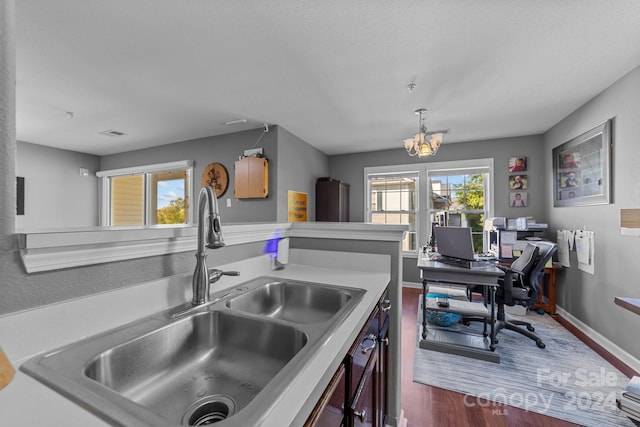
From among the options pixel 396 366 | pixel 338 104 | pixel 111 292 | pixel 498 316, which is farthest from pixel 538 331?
pixel 111 292

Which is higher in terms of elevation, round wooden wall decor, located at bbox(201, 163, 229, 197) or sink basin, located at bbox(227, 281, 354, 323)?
round wooden wall decor, located at bbox(201, 163, 229, 197)

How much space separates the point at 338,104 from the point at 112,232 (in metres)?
2.60

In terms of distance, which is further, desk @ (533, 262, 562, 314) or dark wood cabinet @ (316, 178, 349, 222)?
dark wood cabinet @ (316, 178, 349, 222)

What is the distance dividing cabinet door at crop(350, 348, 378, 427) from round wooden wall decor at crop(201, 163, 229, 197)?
344 cm

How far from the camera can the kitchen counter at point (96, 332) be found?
1.54ft

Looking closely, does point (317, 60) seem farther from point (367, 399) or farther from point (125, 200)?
point (125, 200)

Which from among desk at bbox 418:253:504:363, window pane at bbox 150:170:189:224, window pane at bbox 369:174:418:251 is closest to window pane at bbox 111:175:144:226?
window pane at bbox 150:170:189:224

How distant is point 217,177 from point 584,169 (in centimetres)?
461

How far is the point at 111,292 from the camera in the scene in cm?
81

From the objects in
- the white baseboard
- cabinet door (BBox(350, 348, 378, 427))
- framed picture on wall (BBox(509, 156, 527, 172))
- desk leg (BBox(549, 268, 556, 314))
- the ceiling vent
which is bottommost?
the white baseboard

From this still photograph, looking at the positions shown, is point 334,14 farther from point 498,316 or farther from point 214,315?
point 498,316

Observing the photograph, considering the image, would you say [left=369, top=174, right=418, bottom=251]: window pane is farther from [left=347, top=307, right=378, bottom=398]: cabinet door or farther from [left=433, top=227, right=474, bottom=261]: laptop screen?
[left=347, top=307, right=378, bottom=398]: cabinet door

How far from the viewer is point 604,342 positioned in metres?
2.50

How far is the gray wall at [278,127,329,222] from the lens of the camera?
145 inches
